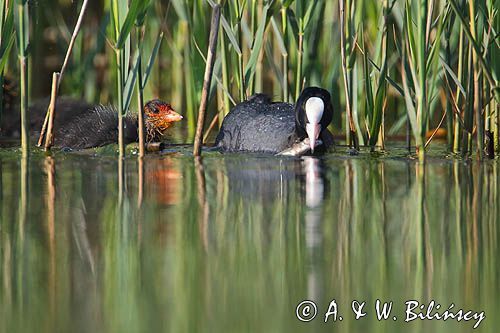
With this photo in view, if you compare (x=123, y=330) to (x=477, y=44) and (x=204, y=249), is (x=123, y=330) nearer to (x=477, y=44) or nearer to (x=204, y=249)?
(x=204, y=249)

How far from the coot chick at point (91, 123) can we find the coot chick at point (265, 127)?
421 millimetres

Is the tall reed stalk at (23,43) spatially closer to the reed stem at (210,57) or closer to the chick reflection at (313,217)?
the reed stem at (210,57)

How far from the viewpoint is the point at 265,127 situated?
261 inches

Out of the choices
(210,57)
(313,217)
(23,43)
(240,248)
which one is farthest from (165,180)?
(240,248)

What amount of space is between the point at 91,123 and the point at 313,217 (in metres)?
2.92

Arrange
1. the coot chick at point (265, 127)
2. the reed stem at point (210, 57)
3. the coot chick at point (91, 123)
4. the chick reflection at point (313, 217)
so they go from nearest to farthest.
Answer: the chick reflection at point (313, 217) < the reed stem at point (210, 57) < the coot chick at point (265, 127) < the coot chick at point (91, 123)

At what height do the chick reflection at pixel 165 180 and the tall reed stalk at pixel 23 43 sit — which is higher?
the tall reed stalk at pixel 23 43

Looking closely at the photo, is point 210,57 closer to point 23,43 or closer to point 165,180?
point 165,180

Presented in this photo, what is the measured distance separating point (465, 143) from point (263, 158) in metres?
1.12

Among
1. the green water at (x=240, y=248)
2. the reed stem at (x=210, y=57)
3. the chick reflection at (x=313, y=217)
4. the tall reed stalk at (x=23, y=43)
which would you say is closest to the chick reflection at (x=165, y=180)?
the green water at (x=240, y=248)

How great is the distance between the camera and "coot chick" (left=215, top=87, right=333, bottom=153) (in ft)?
20.9

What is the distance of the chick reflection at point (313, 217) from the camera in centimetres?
309

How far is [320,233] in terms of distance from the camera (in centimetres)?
372

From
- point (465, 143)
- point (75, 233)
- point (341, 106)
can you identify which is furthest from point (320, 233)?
point (341, 106)
